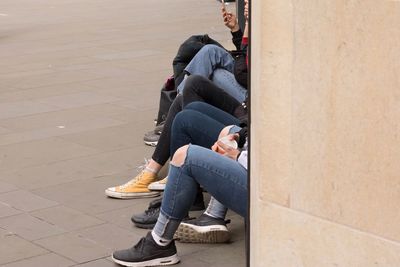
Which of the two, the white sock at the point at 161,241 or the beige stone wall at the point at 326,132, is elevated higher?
the beige stone wall at the point at 326,132

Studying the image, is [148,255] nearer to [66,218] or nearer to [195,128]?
[195,128]

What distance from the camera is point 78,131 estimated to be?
→ 736cm

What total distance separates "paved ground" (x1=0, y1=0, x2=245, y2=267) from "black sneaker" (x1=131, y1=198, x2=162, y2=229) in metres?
0.06

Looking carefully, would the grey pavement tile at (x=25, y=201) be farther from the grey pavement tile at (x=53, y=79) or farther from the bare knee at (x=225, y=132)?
the grey pavement tile at (x=53, y=79)

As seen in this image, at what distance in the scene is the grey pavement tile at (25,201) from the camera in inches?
217

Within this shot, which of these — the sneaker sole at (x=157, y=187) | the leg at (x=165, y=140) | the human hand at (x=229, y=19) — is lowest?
the sneaker sole at (x=157, y=187)

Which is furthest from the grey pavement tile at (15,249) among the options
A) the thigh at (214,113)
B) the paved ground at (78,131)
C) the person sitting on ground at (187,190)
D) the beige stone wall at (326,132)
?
the beige stone wall at (326,132)

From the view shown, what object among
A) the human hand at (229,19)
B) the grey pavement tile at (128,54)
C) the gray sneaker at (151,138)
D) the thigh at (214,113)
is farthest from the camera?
the grey pavement tile at (128,54)

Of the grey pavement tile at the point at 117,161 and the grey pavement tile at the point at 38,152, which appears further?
the grey pavement tile at the point at 38,152

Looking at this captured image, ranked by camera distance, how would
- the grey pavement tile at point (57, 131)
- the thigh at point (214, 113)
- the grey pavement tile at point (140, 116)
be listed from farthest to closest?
1. the grey pavement tile at point (140, 116)
2. the grey pavement tile at point (57, 131)
3. the thigh at point (214, 113)

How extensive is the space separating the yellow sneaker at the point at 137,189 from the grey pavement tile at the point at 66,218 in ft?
1.03

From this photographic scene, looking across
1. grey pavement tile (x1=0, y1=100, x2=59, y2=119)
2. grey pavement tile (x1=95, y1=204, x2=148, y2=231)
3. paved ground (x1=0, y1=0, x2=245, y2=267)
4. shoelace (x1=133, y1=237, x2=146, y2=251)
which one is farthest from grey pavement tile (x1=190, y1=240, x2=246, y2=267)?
grey pavement tile (x1=0, y1=100, x2=59, y2=119)

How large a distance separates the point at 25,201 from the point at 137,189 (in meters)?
0.70

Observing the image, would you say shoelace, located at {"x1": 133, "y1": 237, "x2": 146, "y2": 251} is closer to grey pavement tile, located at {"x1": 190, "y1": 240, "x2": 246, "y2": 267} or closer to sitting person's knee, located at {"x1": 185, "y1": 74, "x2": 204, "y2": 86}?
grey pavement tile, located at {"x1": 190, "y1": 240, "x2": 246, "y2": 267}
